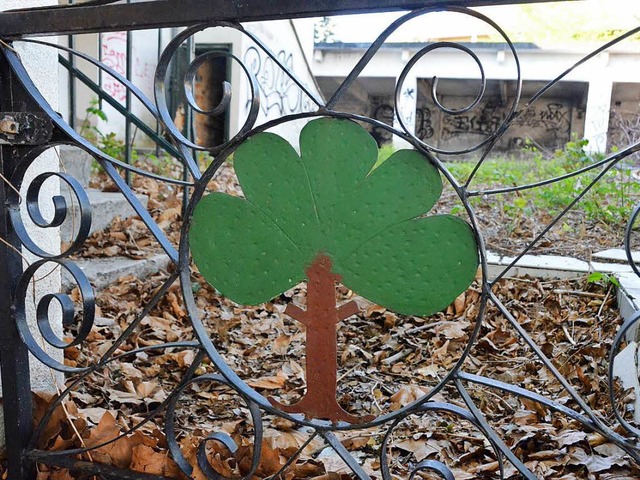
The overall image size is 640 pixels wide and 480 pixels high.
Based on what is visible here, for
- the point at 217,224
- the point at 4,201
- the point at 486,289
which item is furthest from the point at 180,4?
the point at 486,289

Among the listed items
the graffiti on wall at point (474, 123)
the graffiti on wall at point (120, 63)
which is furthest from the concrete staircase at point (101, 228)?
the graffiti on wall at point (474, 123)

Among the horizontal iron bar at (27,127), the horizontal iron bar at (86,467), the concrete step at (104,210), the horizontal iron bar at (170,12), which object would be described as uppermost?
the horizontal iron bar at (170,12)

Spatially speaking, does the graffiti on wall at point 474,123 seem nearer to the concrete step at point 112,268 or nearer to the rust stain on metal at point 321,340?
the concrete step at point 112,268

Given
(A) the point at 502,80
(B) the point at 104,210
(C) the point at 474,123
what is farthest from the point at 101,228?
(C) the point at 474,123

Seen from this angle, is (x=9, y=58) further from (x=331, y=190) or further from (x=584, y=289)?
(x=584, y=289)

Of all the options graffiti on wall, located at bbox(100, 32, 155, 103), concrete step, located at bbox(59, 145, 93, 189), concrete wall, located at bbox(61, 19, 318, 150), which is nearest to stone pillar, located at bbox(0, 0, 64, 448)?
concrete step, located at bbox(59, 145, 93, 189)

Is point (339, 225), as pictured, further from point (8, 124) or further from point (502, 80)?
point (502, 80)

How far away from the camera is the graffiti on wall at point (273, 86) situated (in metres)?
9.30

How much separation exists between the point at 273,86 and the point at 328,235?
9.35 m

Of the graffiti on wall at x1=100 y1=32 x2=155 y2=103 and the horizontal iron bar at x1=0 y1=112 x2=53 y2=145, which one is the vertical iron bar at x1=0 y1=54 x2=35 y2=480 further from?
the graffiti on wall at x1=100 y1=32 x2=155 y2=103

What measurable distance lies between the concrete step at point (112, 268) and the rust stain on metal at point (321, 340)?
1.52 m

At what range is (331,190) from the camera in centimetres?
106

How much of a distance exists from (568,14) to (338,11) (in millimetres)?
20468

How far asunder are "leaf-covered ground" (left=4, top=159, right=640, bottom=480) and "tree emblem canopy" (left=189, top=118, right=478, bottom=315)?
10.5 inches
